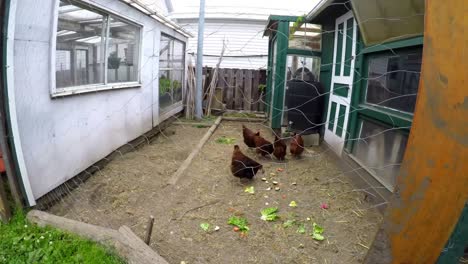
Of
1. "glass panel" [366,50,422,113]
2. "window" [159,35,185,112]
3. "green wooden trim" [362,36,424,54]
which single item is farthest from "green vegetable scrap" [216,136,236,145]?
"green wooden trim" [362,36,424,54]

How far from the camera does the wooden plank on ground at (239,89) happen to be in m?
10.3

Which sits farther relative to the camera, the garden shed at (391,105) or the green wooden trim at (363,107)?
the green wooden trim at (363,107)

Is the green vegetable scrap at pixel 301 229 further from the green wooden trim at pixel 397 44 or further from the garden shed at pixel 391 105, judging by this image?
the green wooden trim at pixel 397 44

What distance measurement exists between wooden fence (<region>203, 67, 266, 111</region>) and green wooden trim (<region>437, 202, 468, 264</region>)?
916 centimetres

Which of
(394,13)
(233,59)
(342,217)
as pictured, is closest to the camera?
(394,13)

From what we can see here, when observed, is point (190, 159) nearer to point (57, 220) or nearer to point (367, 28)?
point (57, 220)

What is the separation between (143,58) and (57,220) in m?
3.80

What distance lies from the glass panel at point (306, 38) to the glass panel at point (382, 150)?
306 cm

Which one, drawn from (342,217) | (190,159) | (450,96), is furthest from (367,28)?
(190,159)

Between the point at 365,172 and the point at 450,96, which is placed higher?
the point at 450,96

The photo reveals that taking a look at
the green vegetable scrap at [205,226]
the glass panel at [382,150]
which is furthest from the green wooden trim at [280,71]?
the green vegetable scrap at [205,226]

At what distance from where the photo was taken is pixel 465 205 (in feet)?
3.25

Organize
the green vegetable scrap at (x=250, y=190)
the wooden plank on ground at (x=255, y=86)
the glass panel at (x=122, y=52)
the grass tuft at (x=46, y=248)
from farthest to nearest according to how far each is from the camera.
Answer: the wooden plank on ground at (x=255, y=86)
the glass panel at (x=122, y=52)
the green vegetable scrap at (x=250, y=190)
the grass tuft at (x=46, y=248)

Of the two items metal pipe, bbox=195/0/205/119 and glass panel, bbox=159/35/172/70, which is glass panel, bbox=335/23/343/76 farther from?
metal pipe, bbox=195/0/205/119
